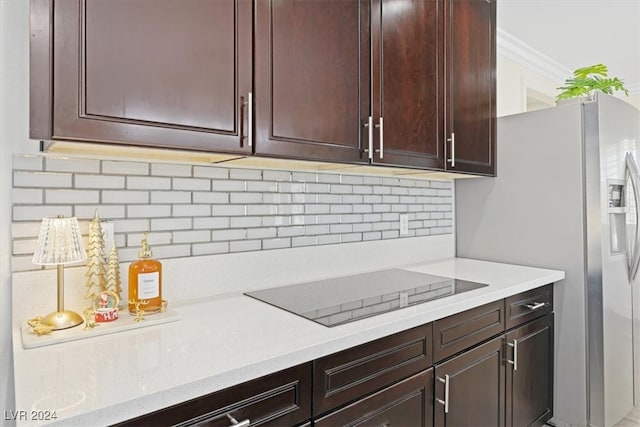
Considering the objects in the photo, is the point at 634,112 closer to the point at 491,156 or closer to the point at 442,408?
the point at 491,156

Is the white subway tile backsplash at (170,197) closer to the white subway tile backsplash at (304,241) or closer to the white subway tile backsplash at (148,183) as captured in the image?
the white subway tile backsplash at (148,183)

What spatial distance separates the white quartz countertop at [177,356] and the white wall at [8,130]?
118mm

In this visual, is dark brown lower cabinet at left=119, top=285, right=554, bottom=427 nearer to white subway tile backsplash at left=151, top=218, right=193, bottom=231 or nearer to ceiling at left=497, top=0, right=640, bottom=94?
white subway tile backsplash at left=151, top=218, right=193, bottom=231

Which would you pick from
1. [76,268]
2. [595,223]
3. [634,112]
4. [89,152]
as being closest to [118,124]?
[89,152]

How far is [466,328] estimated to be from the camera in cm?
156

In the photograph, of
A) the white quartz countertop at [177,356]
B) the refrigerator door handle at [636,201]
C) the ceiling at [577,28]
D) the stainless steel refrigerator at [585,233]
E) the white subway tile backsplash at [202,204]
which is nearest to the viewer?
the white quartz countertop at [177,356]

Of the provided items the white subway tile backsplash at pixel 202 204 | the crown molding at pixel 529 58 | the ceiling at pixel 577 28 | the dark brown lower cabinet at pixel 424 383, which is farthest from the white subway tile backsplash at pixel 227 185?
the crown molding at pixel 529 58

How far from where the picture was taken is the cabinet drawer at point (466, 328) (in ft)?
4.75

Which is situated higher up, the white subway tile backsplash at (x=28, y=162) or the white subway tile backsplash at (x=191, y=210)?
the white subway tile backsplash at (x=28, y=162)

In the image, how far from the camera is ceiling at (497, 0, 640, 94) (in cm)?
253

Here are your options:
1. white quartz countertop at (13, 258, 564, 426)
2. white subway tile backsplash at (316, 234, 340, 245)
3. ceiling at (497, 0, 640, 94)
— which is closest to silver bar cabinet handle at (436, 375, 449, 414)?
white quartz countertop at (13, 258, 564, 426)

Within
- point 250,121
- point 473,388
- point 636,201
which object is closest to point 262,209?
point 250,121

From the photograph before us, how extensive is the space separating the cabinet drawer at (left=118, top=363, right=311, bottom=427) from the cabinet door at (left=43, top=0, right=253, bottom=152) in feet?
2.27

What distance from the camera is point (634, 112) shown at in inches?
90.7
